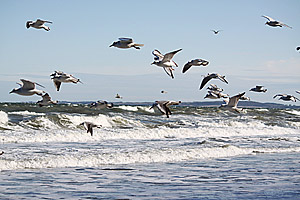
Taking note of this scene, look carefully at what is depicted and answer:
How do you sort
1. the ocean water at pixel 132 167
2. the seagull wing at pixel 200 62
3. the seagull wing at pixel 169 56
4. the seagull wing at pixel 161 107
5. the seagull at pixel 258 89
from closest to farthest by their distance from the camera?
the ocean water at pixel 132 167 < the seagull wing at pixel 161 107 < the seagull wing at pixel 169 56 < the seagull wing at pixel 200 62 < the seagull at pixel 258 89

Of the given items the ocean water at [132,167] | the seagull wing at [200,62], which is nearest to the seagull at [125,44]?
the seagull wing at [200,62]

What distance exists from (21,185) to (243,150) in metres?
10.3

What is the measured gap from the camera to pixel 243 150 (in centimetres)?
1958

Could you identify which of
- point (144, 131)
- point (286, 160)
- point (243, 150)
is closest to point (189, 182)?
point (286, 160)

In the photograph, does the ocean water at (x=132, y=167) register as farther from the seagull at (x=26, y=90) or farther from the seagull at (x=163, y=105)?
the seagull at (x=26, y=90)

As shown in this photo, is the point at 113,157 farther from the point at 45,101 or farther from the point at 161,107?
the point at 161,107

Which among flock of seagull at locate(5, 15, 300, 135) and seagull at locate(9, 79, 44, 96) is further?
seagull at locate(9, 79, 44, 96)

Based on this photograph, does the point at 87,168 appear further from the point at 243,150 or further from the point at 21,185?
the point at 243,150

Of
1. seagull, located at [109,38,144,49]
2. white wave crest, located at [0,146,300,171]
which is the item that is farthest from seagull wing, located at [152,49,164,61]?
white wave crest, located at [0,146,300,171]

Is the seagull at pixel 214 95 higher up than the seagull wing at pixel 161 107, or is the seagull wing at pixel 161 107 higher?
the seagull at pixel 214 95

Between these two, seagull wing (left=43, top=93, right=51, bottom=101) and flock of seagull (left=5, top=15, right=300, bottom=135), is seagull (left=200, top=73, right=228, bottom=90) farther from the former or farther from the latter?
seagull wing (left=43, top=93, right=51, bottom=101)

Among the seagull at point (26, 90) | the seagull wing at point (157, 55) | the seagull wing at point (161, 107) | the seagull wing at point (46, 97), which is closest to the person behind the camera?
the seagull wing at point (161, 107)

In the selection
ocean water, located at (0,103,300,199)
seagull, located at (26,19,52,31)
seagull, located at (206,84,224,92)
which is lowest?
ocean water, located at (0,103,300,199)

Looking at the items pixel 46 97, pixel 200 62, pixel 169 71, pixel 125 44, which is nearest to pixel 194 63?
pixel 200 62
